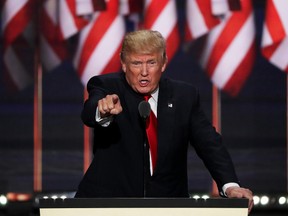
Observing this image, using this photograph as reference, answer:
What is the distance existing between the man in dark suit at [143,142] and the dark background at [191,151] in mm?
2276

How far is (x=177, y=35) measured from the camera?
5.31 metres

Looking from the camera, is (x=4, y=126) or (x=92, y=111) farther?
(x=4, y=126)

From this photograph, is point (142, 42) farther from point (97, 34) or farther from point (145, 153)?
point (97, 34)

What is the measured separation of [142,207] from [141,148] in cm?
53

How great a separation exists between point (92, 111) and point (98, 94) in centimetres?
19

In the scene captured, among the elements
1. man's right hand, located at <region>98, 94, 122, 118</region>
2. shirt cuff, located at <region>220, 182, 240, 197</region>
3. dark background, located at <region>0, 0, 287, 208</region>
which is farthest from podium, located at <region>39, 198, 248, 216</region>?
dark background, located at <region>0, 0, 287, 208</region>

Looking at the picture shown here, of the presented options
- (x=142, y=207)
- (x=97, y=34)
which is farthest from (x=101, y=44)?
(x=142, y=207)

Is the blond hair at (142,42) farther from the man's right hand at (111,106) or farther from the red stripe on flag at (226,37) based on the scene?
Answer: the red stripe on flag at (226,37)

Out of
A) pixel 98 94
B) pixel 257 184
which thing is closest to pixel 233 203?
pixel 98 94

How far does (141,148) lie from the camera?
9.42 ft

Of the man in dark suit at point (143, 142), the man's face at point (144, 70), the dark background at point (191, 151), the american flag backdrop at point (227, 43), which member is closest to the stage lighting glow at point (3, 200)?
the dark background at point (191, 151)

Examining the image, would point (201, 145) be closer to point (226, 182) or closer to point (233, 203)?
point (226, 182)

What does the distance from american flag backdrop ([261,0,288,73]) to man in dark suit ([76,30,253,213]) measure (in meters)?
2.46

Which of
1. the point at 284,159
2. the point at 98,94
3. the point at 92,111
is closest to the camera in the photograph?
the point at 92,111
